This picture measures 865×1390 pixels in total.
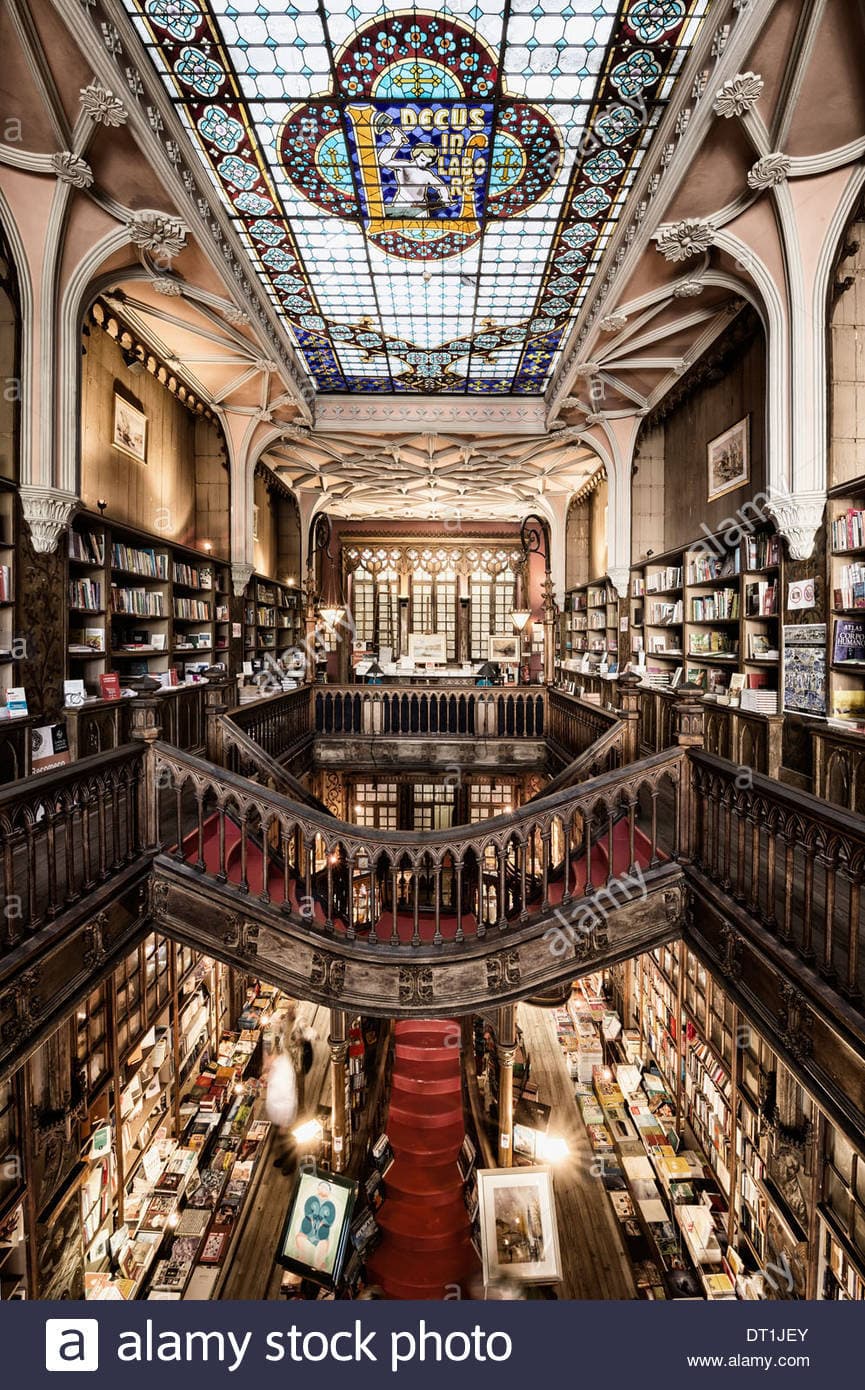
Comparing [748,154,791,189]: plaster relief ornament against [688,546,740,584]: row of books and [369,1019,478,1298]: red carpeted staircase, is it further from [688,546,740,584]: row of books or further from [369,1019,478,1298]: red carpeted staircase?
[369,1019,478,1298]: red carpeted staircase

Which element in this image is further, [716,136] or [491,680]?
[491,680]

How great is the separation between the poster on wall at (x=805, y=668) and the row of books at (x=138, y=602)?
18.1 feet

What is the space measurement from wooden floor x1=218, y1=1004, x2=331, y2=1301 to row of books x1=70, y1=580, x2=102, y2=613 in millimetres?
4852

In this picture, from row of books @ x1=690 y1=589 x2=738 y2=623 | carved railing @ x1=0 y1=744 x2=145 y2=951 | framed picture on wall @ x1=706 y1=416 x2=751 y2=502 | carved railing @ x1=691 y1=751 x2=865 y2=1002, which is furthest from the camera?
row of books @ x1=690 y1=589 x2=738 y2=623

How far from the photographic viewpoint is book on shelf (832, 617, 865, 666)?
4207mm

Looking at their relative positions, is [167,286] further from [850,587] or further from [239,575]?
Result: [850,587]

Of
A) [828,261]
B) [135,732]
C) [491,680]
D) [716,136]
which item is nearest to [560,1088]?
[135,732]

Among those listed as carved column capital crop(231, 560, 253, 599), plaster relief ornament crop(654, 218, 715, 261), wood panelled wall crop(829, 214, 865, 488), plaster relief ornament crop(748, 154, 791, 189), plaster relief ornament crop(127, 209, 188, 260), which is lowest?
carved column capital crop(231, 560, 253, 599)

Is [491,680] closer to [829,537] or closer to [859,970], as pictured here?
[829,537]

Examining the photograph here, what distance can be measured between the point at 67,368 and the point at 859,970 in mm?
5825

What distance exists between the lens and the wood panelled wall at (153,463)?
595cm

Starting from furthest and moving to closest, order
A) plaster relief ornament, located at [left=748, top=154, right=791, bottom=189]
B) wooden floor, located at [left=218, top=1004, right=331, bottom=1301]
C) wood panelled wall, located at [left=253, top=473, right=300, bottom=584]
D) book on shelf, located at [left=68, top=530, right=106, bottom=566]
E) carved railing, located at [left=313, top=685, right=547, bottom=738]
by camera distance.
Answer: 1. wood panelled wall, located at [left=253, top=473, right=300, bottom=584]
2. carved railing, located at [left=313, top=685, right=547, bottom=738]
3. book on shelf, located at [left=68, top=530, right=106, bottom=566]
4. wooden floor, located at [left=218, top=1004, right=331, bottom=1301]
5. plaster relief ornament, located at [left=748, top=154, right=791, bottom=189]

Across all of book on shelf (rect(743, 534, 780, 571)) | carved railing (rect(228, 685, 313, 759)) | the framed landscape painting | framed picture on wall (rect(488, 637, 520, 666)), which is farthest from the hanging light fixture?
the framed landscape painting

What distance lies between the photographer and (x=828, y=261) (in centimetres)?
434
